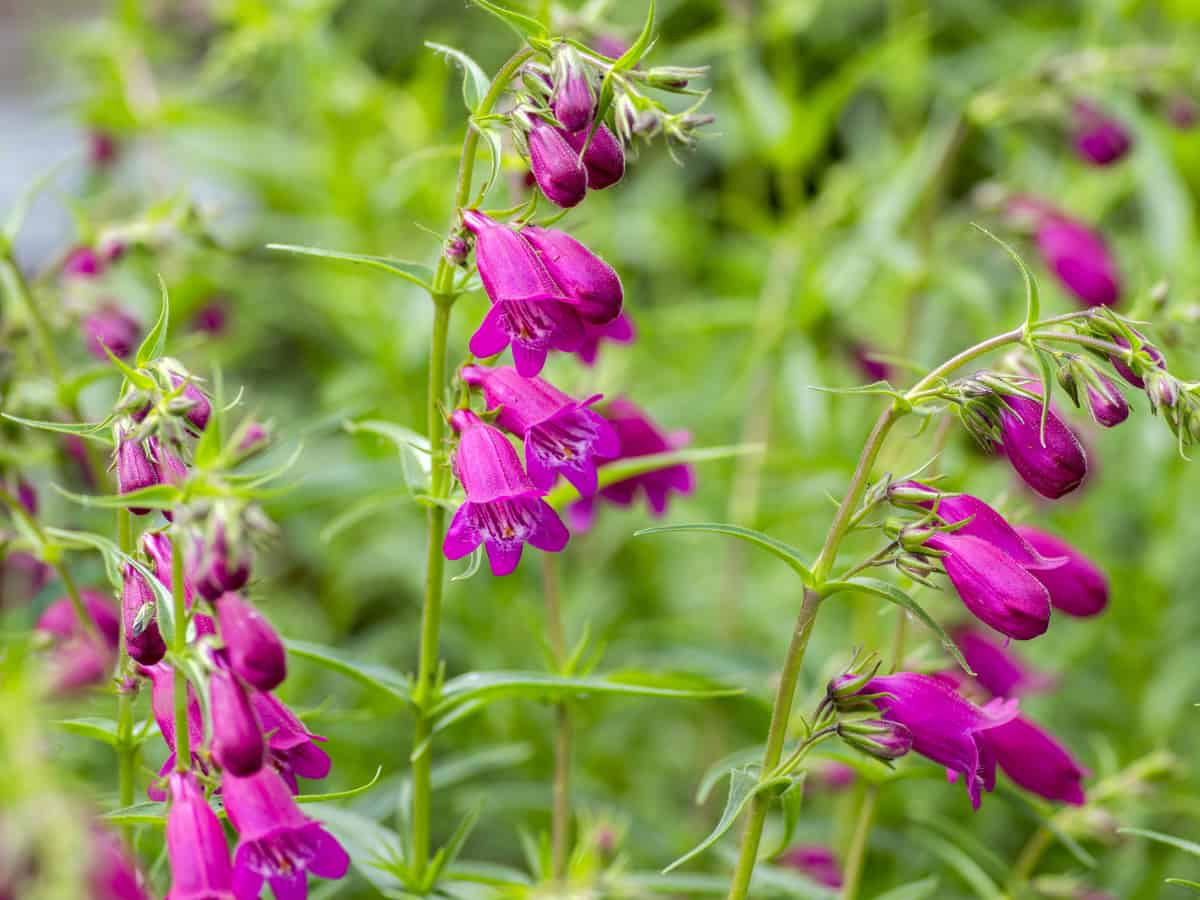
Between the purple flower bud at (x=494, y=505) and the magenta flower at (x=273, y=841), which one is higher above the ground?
the purple flower bud at (x=494, y=505)

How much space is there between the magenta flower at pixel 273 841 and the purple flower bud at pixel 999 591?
784mm

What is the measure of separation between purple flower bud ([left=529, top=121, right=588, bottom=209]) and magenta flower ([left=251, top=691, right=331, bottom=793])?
0.67m

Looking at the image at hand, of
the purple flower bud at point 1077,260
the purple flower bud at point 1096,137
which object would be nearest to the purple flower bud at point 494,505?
the purple flower bud at point 1077,260

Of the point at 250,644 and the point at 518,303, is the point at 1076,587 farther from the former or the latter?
the point at 250,644

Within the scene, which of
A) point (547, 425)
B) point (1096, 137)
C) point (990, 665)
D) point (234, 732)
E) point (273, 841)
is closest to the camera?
point (234, 732)

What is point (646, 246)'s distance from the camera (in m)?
4.61

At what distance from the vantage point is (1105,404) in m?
1.47

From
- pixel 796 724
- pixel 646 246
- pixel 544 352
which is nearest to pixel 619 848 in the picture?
pixel 796 724

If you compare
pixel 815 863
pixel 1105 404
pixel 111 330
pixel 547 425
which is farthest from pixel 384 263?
pixel 815 863

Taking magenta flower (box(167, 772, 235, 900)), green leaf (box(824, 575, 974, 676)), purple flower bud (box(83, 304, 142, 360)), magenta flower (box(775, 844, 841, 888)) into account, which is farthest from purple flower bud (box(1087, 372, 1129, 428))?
purple flower bud (box(83, 304, 142, 360))

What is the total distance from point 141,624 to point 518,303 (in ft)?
1.87

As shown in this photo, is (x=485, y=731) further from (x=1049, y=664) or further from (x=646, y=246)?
(x=646, y=246)

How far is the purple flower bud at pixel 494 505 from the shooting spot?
155cm

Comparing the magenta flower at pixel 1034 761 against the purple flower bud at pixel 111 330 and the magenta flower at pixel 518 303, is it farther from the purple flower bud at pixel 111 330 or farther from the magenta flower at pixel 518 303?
the purple flower bud at pixel 111 330
